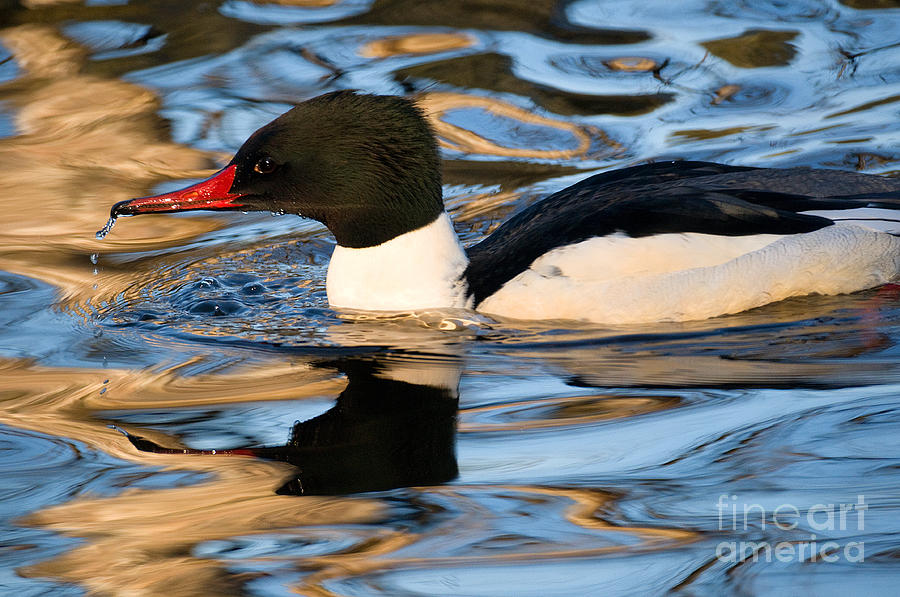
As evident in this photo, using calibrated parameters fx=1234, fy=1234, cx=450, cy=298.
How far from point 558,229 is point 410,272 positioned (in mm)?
676

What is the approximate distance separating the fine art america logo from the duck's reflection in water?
32.3 inches

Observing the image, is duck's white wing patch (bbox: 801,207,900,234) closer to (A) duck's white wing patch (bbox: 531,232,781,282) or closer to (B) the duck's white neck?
(A) duck's white wing patch (bbox: 531,232,781,282)

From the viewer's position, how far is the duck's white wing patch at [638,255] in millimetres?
4973

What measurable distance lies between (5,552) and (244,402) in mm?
1179

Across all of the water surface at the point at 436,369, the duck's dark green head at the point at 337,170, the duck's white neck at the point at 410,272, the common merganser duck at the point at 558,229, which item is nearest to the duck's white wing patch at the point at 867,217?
the common merganser duck at the point at 558,229

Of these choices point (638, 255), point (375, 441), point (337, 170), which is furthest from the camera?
point (337, 170)

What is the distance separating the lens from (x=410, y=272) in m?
5.30

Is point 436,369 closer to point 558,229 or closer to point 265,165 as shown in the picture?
point 558,229

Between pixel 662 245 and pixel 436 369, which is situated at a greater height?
pixel 662 245

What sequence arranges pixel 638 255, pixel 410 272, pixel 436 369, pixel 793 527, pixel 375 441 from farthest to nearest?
pixel 410 272, pixel 638 255, pixel 436 369, pixel 375 441, pixel 793 527

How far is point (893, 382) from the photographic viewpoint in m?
4.09

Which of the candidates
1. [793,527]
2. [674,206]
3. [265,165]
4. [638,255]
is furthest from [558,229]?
[793,527]

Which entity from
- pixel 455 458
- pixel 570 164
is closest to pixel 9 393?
pixel 455 458

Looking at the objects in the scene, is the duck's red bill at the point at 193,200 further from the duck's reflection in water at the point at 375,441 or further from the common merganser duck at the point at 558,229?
the duck's reflection in water at the point at 375,441
